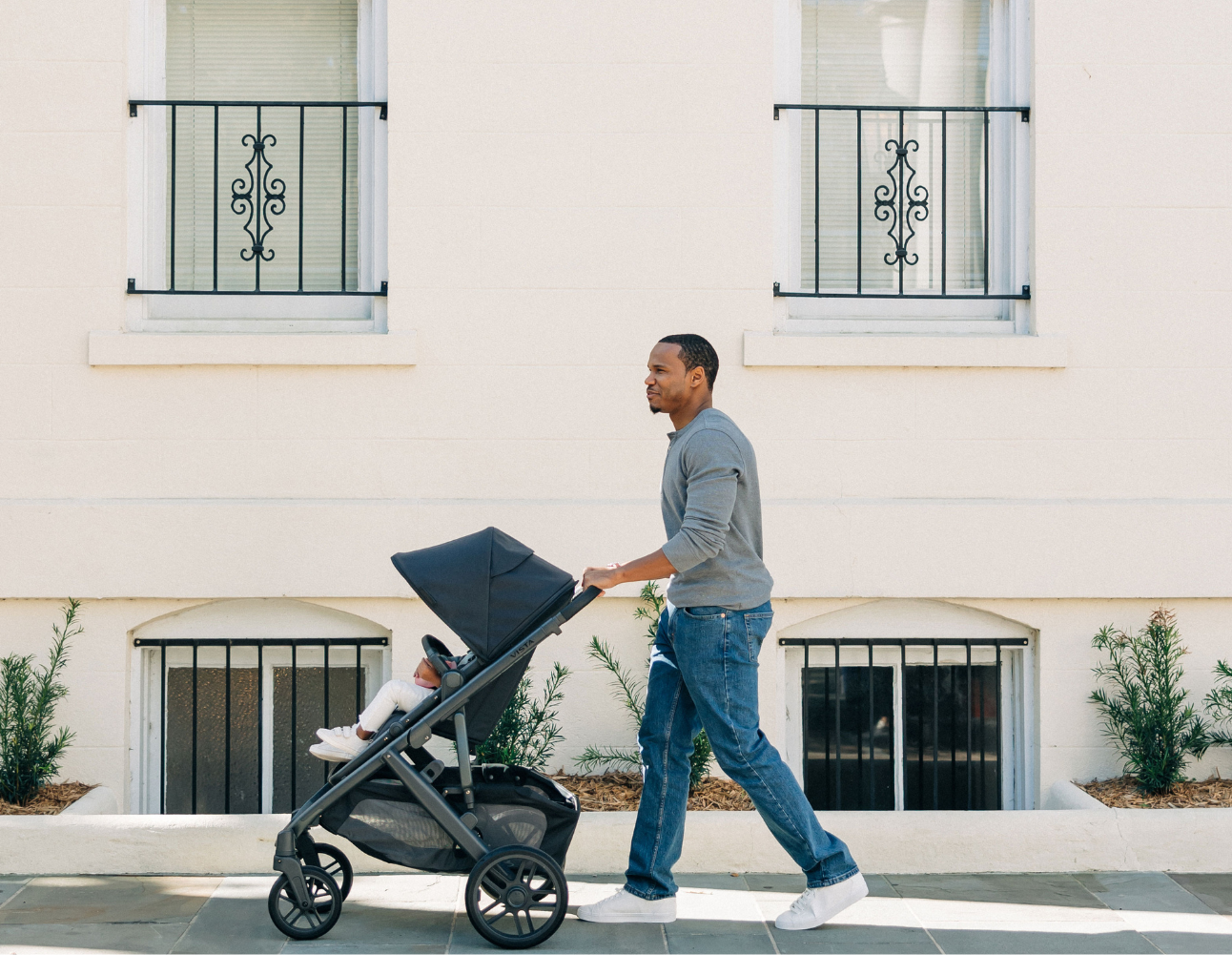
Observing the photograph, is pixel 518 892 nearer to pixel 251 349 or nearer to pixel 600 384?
pixel 600 384

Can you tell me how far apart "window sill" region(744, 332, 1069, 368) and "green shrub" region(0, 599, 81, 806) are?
3.23 m

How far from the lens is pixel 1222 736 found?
5.64 meters

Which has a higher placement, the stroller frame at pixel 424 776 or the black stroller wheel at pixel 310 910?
the stroller frame at pixel 424 776

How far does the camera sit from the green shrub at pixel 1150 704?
5410mm

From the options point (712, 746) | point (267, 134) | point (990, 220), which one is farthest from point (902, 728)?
point (267, 134)

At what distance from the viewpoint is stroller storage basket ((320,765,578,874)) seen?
420 centimetres

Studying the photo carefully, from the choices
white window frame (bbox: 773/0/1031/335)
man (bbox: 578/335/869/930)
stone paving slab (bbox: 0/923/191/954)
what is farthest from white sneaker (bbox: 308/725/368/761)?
white window frame (bbox: 773/0/1031/335)

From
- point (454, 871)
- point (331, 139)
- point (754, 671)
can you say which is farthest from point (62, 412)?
point (754, 671)

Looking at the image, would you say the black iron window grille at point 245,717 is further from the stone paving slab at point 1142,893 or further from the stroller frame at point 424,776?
the stone paving slab at point 1142,893

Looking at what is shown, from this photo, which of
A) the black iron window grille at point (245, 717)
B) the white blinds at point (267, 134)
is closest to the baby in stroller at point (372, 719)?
the black iron window grille at point (245, 717)

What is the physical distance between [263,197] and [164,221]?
0.47 metres

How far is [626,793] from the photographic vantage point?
540 cm

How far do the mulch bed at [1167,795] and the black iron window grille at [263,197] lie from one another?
392 centimetres

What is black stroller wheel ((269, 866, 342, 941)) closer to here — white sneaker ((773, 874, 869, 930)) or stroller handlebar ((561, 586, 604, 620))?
stroller handlebar ((561, 586, 604, 620))
